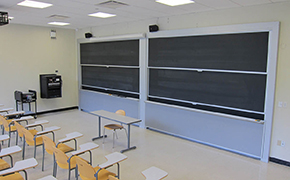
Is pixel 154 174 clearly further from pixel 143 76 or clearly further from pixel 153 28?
pixel 153 28

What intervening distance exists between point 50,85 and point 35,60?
105 centimetres

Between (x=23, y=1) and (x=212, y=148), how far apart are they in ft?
17.0

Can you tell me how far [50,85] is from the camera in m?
8.20

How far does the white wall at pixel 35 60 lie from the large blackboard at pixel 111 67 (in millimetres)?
640

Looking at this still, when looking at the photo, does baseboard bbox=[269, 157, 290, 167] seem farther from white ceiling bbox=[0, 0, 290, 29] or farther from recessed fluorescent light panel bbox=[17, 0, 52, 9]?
recessed fluorescent light panel bbox=[17, 0, 52, 9]

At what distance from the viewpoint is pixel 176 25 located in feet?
19.2

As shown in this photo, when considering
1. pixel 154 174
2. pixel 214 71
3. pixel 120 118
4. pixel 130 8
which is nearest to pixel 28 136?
pixel 120 118

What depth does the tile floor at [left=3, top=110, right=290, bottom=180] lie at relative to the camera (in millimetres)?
4062

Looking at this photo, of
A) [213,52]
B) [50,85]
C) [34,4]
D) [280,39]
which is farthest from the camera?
[50,85]

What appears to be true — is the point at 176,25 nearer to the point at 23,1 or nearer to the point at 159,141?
the point at 159,141

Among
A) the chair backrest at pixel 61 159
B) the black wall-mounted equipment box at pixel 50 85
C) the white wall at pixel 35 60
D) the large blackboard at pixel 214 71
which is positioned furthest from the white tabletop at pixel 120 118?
the white wall at pixel 35 60

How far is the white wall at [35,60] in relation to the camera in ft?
24.8

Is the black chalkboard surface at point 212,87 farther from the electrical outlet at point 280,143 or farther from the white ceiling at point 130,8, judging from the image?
the white ceiling at point 130,8

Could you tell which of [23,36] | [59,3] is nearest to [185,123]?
[59,3]
